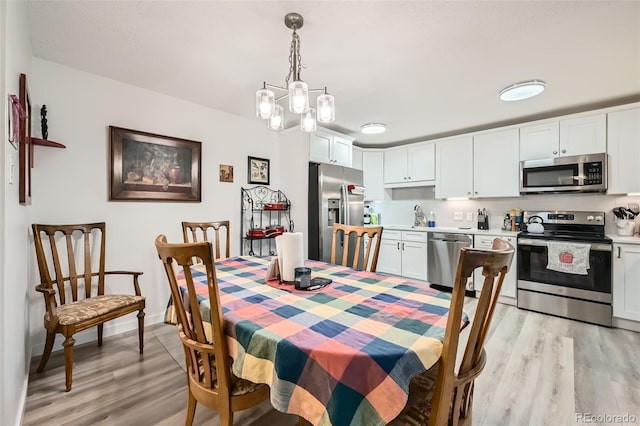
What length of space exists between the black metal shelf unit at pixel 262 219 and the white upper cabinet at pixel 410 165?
195 centimetres

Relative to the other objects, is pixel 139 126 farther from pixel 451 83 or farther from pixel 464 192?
pixel 464 192

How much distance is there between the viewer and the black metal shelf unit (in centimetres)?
360

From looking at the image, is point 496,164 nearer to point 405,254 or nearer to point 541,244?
point 541,244

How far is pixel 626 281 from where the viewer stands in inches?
A: 108

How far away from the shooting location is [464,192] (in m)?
4.03

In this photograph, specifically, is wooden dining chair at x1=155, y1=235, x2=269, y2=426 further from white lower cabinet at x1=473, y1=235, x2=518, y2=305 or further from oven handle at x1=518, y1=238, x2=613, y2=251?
oven handle at x1=518, y1=238, x2=613, y2=251

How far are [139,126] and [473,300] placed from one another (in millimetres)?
4281

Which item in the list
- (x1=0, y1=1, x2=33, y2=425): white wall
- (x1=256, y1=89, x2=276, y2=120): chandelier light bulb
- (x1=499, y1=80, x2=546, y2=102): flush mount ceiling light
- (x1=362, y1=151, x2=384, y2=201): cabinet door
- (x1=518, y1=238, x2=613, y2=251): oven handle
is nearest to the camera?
(x1=0, y1=1, x2=33, y2=425): white wall

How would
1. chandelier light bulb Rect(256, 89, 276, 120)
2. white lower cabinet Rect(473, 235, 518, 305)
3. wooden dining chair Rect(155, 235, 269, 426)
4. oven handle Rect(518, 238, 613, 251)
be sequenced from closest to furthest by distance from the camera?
1. wooden dining chair Rect(155, 235, 269, 426)
2. chandelier light bulb Rect(256, 89, 276, 120)
3. oven handle Rect(518, 238, 613, 251)
4. white lower cabinet Rect(473, 235, 518, 305)

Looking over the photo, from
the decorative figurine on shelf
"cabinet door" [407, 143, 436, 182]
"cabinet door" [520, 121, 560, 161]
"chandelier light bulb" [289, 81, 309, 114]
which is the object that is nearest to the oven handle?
"cabinet door" [520, 121, 560, 161]

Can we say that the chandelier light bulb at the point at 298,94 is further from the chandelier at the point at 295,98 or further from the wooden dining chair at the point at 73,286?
the wooden dining chair at the point at 73,286

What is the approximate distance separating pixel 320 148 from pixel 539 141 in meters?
2.69

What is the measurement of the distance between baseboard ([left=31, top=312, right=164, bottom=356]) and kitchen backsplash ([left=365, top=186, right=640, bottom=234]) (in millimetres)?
3684

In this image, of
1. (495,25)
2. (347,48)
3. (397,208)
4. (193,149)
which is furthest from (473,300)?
(193,149)
